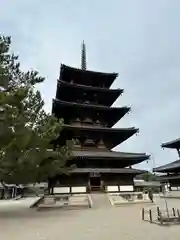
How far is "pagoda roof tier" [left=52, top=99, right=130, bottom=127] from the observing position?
27.8 metres

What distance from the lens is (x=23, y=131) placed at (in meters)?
15.1

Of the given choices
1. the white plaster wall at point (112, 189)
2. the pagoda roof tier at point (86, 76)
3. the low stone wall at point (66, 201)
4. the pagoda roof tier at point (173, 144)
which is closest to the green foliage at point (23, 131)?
the low stone wall at point (66, 201)

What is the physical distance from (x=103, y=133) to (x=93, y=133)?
1.13m

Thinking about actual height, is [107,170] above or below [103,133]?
below

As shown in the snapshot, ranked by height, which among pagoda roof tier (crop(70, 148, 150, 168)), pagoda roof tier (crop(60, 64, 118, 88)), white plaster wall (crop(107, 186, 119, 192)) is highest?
pagoda roof tier (crop(60, 64, 118, 88))

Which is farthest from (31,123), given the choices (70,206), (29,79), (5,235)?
(5,235)

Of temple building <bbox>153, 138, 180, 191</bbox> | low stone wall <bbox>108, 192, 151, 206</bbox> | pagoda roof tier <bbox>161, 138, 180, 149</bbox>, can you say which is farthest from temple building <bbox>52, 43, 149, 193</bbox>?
pagoda roof tier <bbox>161, 138, 180, 149</bbox>

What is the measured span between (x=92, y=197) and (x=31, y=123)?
29.7ft

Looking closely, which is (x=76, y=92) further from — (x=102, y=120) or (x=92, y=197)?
(x=92, y=197)

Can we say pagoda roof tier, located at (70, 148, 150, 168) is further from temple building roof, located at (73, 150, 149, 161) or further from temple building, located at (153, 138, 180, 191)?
temple building, located at (153, 138, 180, 191)

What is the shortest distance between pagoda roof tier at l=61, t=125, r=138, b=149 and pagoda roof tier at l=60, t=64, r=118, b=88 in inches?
270

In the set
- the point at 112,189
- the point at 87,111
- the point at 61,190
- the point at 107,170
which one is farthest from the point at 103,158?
the point at 87,111

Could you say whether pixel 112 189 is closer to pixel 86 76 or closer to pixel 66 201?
pixel 66 201

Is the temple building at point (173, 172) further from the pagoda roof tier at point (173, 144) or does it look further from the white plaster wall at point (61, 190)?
the white plaster wall at point (61, 190)
